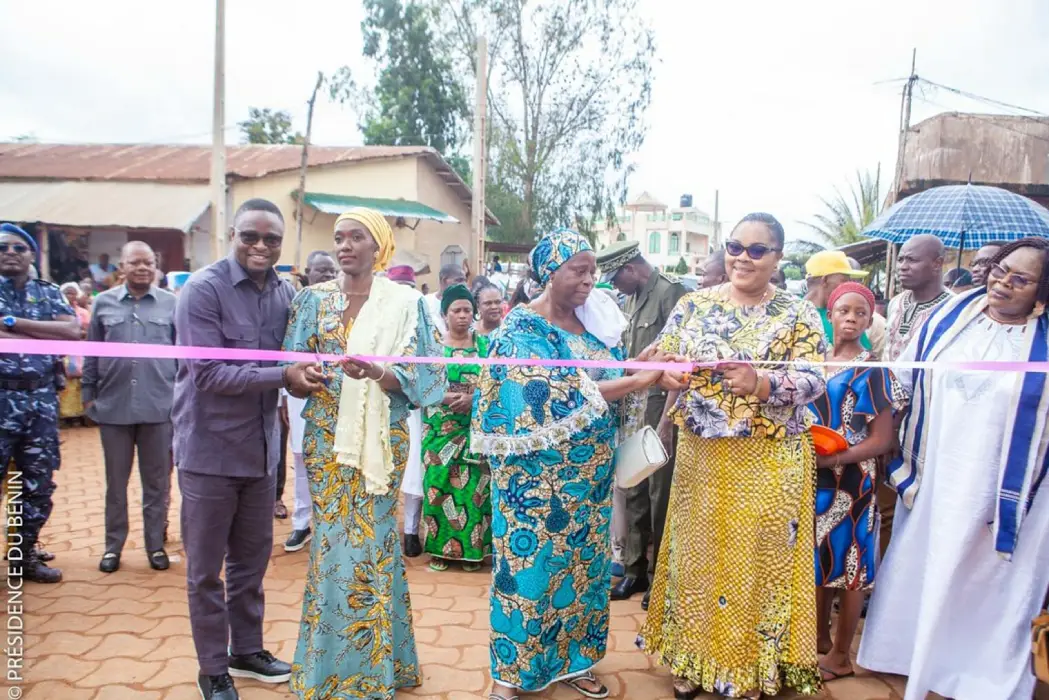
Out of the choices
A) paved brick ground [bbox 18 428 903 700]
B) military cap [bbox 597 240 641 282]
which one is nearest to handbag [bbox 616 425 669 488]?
paved brick ground [bbox 18 428 903 700]

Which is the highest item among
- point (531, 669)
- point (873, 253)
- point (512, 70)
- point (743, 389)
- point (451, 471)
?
point (512, 70)

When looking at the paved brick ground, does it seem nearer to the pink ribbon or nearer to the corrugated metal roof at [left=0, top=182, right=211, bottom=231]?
the pink ribbon

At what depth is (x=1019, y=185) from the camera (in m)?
13.0

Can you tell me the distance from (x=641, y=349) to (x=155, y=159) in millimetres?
18610

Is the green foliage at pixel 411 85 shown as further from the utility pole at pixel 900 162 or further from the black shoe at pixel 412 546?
the black shoe at pixel 412 546

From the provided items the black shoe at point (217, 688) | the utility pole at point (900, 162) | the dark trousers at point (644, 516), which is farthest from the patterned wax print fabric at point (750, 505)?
the utility pole at point (900, 162)

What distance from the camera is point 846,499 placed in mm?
3348

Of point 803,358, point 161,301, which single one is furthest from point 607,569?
point 161,301

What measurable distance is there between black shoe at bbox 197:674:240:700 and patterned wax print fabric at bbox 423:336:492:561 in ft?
6.67

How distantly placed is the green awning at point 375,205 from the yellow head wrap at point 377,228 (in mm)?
13631

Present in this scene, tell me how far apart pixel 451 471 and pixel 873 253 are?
1599cm

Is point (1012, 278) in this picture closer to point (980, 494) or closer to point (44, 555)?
point (980, 494)

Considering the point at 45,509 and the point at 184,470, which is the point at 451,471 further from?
the point at 45,509

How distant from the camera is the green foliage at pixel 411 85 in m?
26.3
